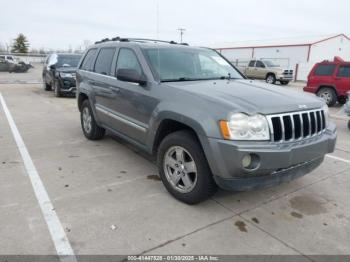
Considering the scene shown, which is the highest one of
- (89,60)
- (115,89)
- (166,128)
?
(89,60)

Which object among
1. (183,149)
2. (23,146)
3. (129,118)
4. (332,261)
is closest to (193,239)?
(183,149)

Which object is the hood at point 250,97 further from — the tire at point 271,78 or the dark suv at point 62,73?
the tire at point 271,78

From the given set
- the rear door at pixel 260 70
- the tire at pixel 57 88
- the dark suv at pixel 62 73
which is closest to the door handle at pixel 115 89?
the dark suv at pixel 62 73

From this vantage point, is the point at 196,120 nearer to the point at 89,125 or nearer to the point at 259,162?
the point at 259,162

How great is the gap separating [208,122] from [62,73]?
1059 centimetres

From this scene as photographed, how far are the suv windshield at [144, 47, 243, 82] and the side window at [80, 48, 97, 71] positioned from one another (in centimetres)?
191

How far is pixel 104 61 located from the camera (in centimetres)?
534

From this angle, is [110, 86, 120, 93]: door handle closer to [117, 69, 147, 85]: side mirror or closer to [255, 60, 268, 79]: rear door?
[117, 69, 147, 85]: side mirror

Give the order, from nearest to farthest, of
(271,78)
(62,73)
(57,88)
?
(62,73) → (57,88) → (271,78)

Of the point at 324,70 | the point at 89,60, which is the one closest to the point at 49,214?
the point at 89,60

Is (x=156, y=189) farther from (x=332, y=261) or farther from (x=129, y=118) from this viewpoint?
(x=332, y=261)

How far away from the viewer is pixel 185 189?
3.56 metres

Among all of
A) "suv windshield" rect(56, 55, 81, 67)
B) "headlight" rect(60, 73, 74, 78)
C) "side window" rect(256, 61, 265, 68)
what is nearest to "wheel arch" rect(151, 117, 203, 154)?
"headlight" rect(60, 73, 74, 78)

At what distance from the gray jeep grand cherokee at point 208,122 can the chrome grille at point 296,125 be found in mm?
10
